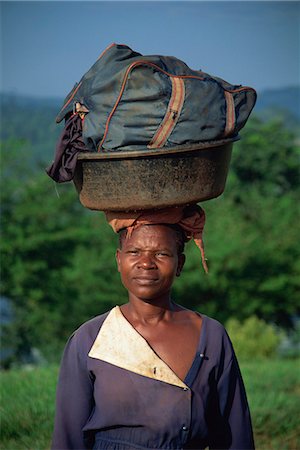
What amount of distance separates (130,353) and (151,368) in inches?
4.4

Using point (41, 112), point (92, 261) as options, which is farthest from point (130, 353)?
point (41, 112)

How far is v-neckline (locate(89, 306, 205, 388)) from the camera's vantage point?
3498 mm

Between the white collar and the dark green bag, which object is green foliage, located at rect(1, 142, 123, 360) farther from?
the dark green bag

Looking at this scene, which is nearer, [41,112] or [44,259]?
[44,259]

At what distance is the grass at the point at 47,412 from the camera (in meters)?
5.31

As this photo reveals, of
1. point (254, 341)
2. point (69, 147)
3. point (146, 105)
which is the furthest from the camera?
point (254, 341)

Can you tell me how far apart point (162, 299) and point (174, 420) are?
0.52 metres

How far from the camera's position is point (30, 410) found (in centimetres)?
562

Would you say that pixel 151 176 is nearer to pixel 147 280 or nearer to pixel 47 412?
pixel 147 280

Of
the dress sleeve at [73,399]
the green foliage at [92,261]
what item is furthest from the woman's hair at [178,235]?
the green foliage at [92,261]

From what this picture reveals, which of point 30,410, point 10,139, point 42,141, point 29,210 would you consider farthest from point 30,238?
point 30,410

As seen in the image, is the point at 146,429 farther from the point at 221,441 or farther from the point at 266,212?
the point at 266,212

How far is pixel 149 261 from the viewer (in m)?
3.51

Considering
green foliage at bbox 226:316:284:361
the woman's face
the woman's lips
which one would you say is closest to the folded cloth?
the woman's face
